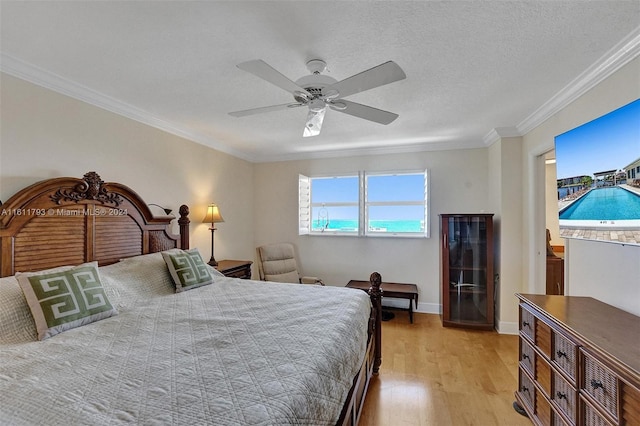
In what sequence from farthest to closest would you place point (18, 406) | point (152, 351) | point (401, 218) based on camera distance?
point (401, 218) → point (152, 351) → point (18, 406)

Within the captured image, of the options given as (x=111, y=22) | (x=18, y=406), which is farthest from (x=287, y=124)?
(x=18, y=406)

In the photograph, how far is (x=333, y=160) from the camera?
182 inches

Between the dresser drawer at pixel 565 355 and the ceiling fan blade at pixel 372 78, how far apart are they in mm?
1678

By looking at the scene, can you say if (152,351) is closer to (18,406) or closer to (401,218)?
(18,406)

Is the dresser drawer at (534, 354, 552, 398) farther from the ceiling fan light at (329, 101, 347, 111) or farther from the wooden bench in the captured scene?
the ceiling fan light at (329, 101, 347, 111)

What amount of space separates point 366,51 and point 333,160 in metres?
2.82

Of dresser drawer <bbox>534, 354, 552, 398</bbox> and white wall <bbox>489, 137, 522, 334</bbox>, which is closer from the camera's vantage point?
dresser drawer <bbox>534, 354, 552, 398</bbox>

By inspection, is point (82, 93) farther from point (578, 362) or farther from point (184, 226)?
point (578, 362)

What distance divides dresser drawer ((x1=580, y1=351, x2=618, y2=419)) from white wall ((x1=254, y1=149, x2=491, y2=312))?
2757mm

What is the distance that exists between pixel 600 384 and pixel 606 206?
1047 millimetres

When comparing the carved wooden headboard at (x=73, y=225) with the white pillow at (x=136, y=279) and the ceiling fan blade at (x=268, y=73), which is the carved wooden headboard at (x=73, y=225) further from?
the ceiling fan blade at (x=268, y=73)

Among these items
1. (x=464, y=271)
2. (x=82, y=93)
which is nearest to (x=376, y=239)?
(x=464, y=271)

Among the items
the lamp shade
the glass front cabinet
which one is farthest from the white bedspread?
the glass front cabinet

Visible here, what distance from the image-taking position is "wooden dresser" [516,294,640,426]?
1208mm
